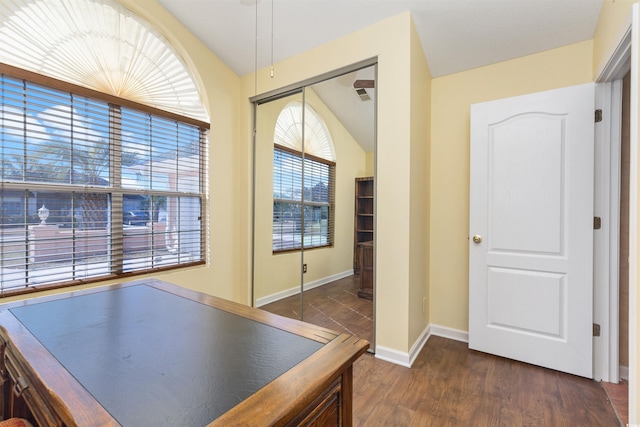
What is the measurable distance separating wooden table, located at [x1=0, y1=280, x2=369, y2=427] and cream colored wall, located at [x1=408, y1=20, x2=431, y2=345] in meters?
1.51

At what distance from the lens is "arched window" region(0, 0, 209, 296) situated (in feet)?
6.30

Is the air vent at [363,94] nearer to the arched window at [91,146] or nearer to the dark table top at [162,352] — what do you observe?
the arched window at [91,146]

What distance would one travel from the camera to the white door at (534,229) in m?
2.03

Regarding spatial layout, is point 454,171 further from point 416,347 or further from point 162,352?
point 162,352

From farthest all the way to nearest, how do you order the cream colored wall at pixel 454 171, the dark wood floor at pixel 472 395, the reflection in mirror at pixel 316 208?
1. the reflection in mirror at pixel 316 208
2. the cream colored wall at pixel 454 171
3. the dark wood floor at pixel 472 395

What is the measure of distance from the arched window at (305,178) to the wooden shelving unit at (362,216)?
34 centimetres

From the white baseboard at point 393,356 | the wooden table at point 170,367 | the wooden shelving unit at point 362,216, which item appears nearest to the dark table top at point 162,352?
the wooden table at point 170,367

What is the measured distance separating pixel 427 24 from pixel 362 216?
1.66 meters

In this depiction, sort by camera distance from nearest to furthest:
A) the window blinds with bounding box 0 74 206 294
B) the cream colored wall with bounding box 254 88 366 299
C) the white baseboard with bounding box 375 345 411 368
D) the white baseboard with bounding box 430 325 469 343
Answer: the window blinds with bounding box 0 74 206 294
the white baseboard with bounding box 375 345 411 368
the white baseboard with bounding box 430 325 469 343
the cream colored wall with bounding box 254 88 366 299

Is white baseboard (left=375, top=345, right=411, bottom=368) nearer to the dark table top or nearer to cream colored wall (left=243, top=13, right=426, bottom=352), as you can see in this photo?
cream colored wall (left=243, top=13, right=426, bottom=352)

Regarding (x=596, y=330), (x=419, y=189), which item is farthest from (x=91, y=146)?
(x=596, y=330)

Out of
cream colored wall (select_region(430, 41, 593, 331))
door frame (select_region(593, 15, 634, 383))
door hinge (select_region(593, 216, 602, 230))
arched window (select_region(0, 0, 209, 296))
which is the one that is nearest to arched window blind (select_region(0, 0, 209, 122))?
arched window (select_region(0, 0, 209, 296))

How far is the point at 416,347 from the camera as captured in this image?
237 cm

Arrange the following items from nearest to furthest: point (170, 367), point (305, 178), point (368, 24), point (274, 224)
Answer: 1. point (170, 367)
2. point (368, 24)
3. point (305, 178)
4. point (274, 224)
